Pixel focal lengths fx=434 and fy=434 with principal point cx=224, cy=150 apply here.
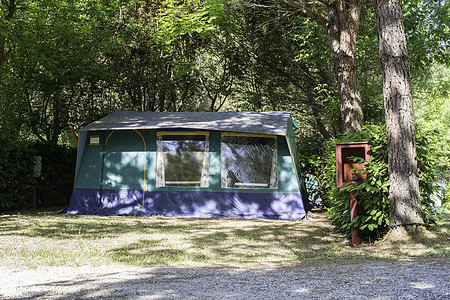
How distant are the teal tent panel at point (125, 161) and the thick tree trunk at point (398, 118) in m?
4.80

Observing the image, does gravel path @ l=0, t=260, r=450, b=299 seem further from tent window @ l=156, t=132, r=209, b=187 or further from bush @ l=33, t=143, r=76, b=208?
bush @ l=33, t=143, r=76, b=208

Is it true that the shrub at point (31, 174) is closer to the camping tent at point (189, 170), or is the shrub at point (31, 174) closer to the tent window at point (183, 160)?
the camping tent at point (189, 170)

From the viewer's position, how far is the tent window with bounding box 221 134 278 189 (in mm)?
7851

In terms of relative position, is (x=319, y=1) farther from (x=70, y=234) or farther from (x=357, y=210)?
(x=70, y=234)

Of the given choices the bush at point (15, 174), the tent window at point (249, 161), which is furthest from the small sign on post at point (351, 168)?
the bush at point (15, 174)

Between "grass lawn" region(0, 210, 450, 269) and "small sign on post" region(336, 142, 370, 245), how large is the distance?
1.26 ft

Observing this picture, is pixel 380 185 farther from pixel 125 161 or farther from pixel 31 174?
pixel 31 174

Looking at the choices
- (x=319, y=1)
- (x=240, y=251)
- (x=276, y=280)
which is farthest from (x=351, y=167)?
(x=319, y=1)

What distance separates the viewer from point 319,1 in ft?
24.0

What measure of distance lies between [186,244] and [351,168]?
2.11 meters

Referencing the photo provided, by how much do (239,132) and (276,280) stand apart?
16.3ft

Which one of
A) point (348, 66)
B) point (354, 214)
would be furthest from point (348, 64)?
point (354, 214)

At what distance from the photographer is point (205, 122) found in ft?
25.9

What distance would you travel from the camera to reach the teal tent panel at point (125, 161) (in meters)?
8.09
